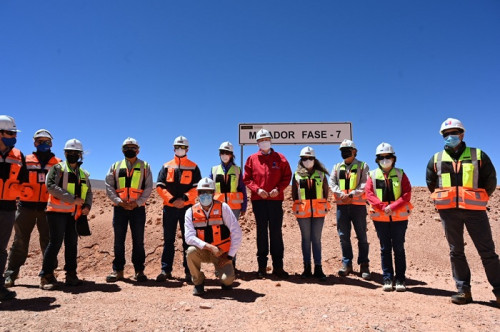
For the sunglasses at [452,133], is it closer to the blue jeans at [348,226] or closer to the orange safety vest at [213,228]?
the blue jeans at [348,226]

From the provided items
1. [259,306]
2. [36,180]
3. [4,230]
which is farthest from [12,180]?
[259,306]

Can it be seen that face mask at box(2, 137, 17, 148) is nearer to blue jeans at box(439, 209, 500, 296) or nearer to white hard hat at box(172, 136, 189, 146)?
white hard hat at box(172, 136, 189, 146)

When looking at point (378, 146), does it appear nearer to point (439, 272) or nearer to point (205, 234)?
point (205, 234)

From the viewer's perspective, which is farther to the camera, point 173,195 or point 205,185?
point 173,195

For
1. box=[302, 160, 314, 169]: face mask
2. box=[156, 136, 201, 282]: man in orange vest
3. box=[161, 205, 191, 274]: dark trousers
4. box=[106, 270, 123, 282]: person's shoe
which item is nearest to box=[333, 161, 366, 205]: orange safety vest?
box=[302, 160, 314, 169]: face mask

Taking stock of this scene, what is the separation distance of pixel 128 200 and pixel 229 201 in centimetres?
190

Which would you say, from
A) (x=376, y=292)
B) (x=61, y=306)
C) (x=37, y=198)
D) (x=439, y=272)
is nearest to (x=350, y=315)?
(x=376, y=292)

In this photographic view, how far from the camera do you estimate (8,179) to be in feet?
16.6

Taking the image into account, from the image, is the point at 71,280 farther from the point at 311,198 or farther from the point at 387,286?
the point at 387,286

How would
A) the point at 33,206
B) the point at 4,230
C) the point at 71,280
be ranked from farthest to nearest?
1. the point at 33,206
2. the point at 71,280
3. the point at 4,230

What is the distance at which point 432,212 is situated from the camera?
40.1 feet

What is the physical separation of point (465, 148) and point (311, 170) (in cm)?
268

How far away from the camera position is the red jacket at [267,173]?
670cm

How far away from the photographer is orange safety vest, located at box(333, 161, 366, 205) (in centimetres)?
681
